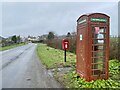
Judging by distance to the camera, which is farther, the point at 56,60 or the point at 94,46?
the point at 56,60

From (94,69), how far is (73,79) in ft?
2.94

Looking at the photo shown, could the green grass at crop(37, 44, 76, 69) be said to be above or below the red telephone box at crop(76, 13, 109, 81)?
below

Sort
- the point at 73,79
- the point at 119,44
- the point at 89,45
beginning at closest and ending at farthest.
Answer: the point at 89,45 < the point at 73,79 < the point at 119,44

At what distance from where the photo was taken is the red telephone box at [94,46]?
6.67 metres

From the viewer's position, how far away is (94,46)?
6.93 m

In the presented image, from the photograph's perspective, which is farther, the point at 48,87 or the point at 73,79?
the point at 73,79

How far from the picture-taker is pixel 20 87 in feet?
20.3

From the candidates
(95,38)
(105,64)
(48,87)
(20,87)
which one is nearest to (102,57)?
(105,64)

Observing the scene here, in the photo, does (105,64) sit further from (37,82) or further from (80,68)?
(37,82)

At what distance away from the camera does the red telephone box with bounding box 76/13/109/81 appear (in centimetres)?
667

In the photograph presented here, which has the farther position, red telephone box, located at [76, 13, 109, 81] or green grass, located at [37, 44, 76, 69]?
green grass, located at [37, 44, 76, 69]

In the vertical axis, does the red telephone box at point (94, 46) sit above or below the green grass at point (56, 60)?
above

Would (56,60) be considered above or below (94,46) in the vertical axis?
below

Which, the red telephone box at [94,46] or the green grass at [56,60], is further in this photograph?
the green grass at [56,60]
